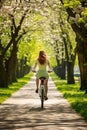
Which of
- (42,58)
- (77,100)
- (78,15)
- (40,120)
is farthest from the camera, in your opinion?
(77,100)

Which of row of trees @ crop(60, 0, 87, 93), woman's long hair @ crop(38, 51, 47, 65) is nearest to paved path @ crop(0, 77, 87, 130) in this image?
woman's long hair @ crop(38, 51, 47, 65)

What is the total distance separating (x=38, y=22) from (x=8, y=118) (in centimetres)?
2736

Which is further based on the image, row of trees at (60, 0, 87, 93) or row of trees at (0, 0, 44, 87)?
row of trees at (0, 0, 44, 87)

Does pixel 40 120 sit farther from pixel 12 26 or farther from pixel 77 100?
pixel 12 26

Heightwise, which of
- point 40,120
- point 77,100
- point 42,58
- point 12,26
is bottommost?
point 77,100

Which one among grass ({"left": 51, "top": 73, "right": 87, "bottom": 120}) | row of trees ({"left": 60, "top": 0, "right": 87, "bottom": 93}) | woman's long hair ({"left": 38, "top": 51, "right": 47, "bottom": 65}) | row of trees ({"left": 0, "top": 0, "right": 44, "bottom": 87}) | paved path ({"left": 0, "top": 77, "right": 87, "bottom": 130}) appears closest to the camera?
paved path ({"left": 0, "top": 77, "right": 87, "bottom": 130})

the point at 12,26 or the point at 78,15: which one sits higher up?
the point at 78,15

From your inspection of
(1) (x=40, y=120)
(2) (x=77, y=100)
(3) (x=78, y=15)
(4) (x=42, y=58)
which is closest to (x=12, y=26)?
(2) (x=77, y=100)

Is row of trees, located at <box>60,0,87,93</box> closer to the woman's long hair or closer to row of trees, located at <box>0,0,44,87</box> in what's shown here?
the woman's long hair

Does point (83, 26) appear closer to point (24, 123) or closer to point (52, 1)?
point (24, 123)

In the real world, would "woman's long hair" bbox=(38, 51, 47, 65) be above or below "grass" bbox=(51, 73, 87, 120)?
above

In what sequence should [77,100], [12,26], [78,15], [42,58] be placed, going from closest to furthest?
[42,58]
[78,15]
[77,100]
[12,26]

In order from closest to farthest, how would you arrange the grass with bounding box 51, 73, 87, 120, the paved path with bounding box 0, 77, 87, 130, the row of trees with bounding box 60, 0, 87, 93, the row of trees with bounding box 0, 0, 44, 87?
the paved path with bounding box 0, 77, 87, 130, the grass with bounding box 51, 73, 87, 120, the row of trees with bounding box 60, 0, 87, 93, the row of trees with bounding box 0, 0, 44, 87

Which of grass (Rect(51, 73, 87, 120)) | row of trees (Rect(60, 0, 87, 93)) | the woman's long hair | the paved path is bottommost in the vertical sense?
grass (Rect(51, 73, 87, 120))
